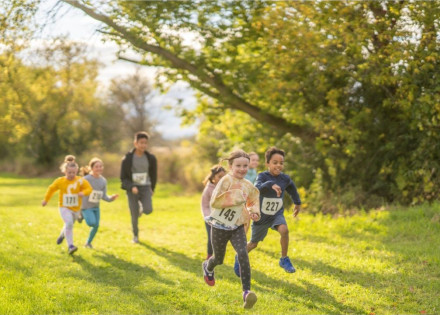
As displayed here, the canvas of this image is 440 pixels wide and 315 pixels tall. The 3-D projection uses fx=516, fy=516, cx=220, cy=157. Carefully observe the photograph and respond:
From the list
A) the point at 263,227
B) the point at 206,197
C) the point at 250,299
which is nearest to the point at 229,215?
the point at 250,299

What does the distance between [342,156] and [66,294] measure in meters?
11.0

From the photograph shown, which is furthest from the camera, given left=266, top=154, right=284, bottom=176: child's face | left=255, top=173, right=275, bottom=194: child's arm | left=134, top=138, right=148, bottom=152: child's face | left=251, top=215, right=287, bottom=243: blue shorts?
left=134, top=138, right=148, bottom=152: child's face

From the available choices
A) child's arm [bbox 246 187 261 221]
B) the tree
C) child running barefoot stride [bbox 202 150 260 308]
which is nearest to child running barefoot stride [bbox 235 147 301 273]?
child's arm [bbox 246 187 261 221]

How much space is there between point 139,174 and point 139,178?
96mm

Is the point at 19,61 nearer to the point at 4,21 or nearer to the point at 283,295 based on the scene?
the point at 4,21

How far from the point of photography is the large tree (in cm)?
1288

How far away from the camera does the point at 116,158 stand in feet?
136

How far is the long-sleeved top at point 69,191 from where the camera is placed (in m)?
10.4

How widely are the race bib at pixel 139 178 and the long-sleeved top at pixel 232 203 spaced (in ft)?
17.4

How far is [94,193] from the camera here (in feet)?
36.7

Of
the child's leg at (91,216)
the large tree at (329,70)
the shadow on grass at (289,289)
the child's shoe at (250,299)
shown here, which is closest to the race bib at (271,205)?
the shadow on grass at (289,289)

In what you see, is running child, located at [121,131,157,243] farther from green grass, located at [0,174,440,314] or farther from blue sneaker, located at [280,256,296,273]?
blue sneaker, located at [280,256,296,273]

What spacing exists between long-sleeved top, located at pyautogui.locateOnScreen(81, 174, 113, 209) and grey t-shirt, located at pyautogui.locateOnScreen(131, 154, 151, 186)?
2.48ft

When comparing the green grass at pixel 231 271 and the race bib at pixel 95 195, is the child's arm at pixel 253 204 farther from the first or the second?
the race bib at pixel 95 195
